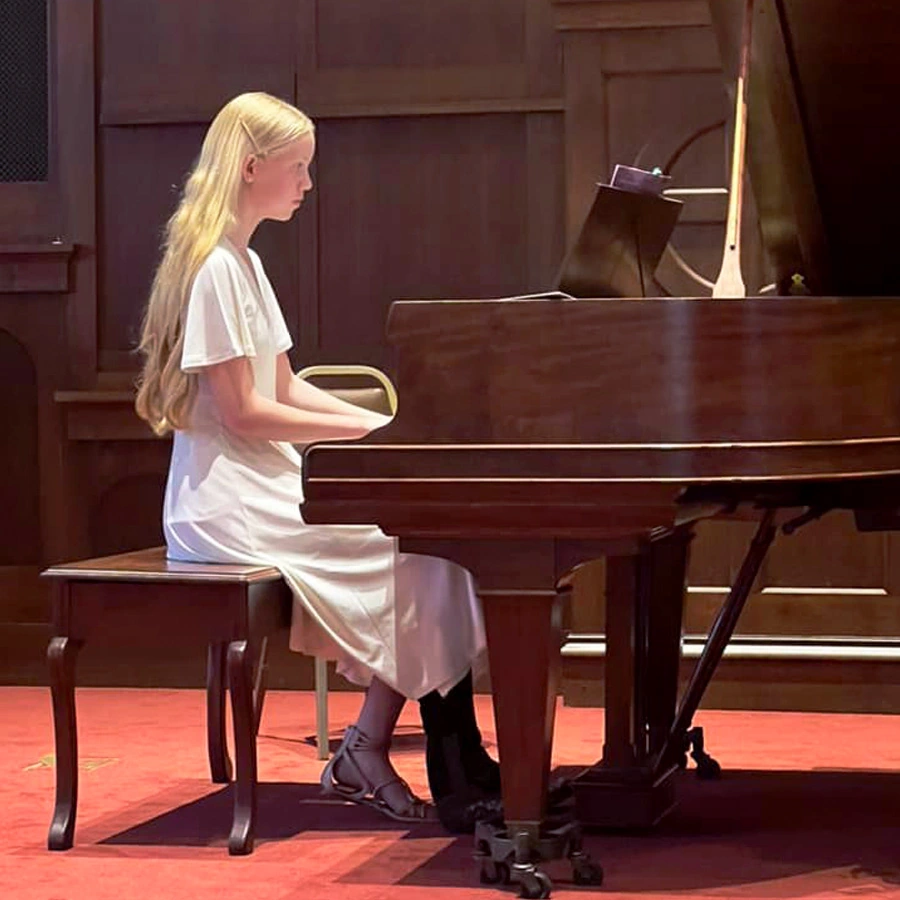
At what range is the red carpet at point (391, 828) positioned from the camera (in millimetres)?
2826

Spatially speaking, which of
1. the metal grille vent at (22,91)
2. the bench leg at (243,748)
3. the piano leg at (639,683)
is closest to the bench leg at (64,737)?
the bench leg at (243,748)

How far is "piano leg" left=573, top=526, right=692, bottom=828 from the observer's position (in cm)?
319

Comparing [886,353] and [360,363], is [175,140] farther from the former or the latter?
[886,353]

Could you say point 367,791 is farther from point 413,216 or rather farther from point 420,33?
point 420,33

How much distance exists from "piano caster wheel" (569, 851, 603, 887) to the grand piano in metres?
0.07

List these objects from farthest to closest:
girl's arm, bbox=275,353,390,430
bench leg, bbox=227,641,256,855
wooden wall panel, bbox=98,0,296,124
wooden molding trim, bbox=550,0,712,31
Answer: wooden wall panel, bbox=98,0,296,124
wooden molding trim, bbox=550,0,712,31
girl's arm, bbox=275,353,390,430
bench leg, bbox=227,641,256,855

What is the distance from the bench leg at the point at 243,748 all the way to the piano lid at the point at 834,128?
3.73 ft

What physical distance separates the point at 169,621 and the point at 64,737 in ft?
1.01

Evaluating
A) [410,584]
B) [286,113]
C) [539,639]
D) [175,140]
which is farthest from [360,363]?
[539,639]

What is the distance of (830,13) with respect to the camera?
2646 millimetres

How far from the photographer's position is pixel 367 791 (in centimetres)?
343

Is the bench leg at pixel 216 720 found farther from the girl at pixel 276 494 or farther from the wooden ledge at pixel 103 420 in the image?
the wooden ledge at pixel 103 420

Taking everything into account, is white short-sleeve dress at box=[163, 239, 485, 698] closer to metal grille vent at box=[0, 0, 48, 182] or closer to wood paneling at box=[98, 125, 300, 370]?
wood paneling at box=[98, 125, 300, 370]

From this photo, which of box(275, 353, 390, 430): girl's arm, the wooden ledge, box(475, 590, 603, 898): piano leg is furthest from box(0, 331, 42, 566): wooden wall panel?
box(475, 590, 603, 898): piano leg
